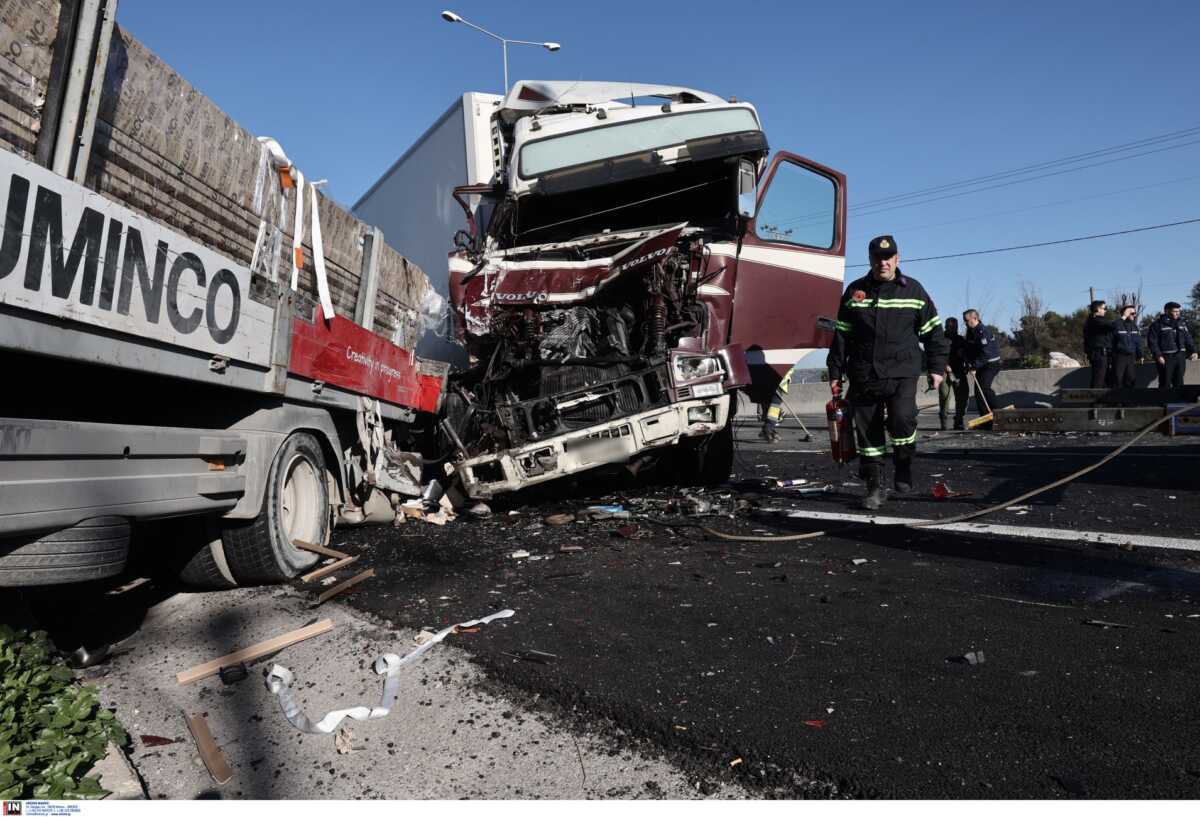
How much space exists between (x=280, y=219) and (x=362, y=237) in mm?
1063

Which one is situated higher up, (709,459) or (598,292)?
(598,292)

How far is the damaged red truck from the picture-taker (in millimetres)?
4984

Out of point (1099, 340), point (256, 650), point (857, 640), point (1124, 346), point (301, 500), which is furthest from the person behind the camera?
point (1099, 340)

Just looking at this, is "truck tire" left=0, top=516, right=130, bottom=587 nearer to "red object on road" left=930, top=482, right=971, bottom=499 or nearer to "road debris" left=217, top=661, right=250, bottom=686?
"road debris" left=217, top=661, right=250, bottom=686

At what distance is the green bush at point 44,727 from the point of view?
5.82 ft

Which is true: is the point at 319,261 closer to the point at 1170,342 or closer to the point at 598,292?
the point at 598,292

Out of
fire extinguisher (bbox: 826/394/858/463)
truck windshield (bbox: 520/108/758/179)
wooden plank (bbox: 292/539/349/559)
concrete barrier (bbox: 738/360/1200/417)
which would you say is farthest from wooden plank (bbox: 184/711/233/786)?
concrete barrier (bbox: 738/360/1200/417)

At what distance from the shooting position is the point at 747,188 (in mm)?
6199

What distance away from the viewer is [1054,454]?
6.83 metres

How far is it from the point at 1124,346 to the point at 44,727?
1269 cm

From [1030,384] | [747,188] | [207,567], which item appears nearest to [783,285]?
[747,188]

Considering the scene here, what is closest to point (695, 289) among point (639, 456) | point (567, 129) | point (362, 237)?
point (639, 456)

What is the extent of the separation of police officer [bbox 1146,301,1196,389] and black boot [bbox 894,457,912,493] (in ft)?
26.6

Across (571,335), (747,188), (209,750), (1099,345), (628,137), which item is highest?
(628,137)
